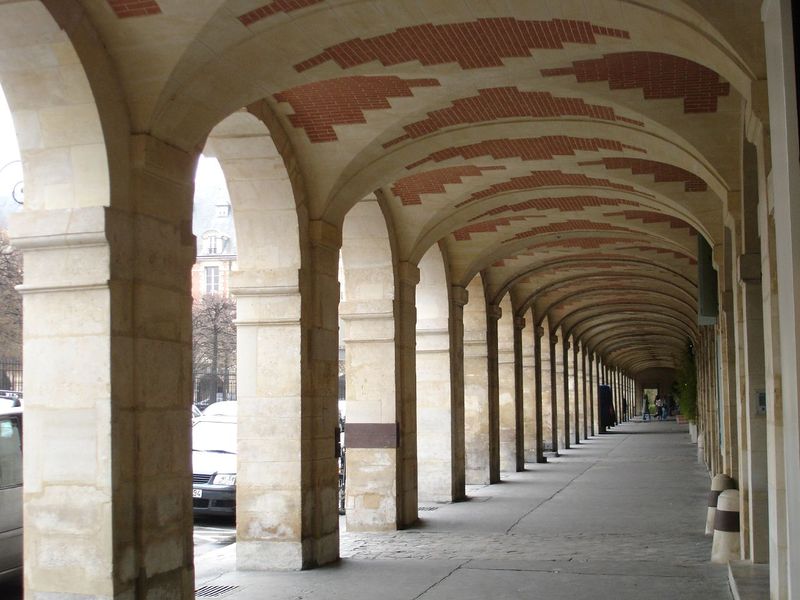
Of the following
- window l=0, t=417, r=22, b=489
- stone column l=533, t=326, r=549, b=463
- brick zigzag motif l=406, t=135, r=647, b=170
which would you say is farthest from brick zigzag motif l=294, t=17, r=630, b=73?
stone column l=533, t=326, r=549, b=463

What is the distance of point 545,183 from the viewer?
39.1 feet

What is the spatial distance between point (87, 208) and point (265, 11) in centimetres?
157

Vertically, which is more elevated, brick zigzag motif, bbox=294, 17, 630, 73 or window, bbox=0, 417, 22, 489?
brick zigzag motif, bbox=294, 17, 630, 73

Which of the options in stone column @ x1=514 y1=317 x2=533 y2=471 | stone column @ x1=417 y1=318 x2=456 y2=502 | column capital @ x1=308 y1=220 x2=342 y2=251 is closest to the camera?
column capital @ x1=308 y1=220 x2=342 y2=251

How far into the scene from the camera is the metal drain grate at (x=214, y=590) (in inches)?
283

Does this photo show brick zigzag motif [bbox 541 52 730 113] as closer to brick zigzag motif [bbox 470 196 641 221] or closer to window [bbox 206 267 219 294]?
brick zigzag motif [bbox 470 196 641 221]

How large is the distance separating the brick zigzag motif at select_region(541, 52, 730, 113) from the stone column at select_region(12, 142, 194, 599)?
3573 millimetres

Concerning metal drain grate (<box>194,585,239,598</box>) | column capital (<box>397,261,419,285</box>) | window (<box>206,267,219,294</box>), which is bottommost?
metal drain grate (<box>194,585,239,598</box>)

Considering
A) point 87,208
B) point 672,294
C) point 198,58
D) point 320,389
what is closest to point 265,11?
point 198,58

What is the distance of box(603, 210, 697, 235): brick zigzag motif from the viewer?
13906 mm

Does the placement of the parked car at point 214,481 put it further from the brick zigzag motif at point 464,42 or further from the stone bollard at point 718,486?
the brick zigzag motif at point 464,42

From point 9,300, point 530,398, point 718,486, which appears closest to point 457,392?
point 718,486

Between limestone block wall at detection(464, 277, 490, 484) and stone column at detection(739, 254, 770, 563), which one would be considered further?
limestone block wall at detection(464, 277, 490, 484)

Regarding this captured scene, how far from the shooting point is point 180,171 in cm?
609
